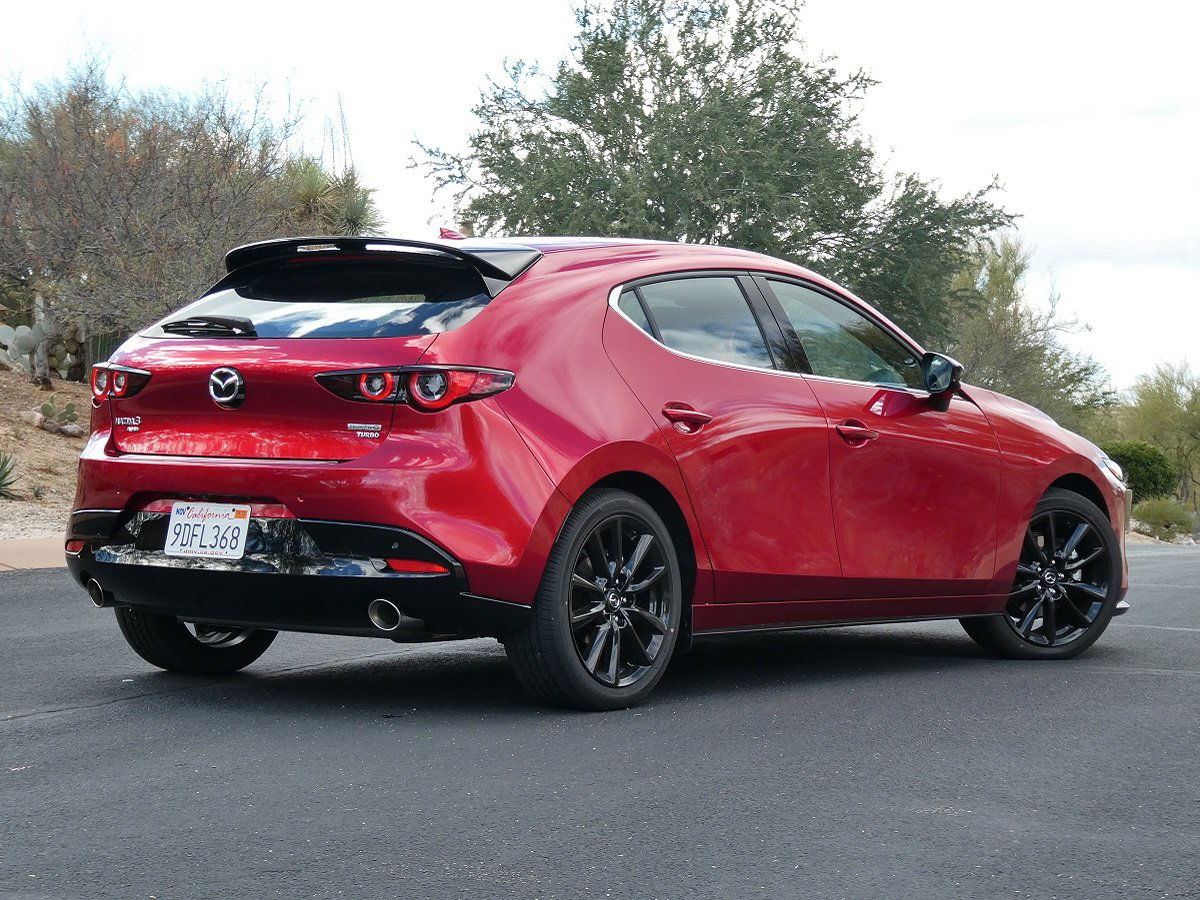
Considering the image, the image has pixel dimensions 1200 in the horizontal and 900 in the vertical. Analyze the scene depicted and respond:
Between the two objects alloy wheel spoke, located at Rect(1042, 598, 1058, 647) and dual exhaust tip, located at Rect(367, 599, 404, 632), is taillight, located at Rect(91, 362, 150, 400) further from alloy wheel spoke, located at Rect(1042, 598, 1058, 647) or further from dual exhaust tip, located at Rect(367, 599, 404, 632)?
alloy wheel spoke, located at Rect(1042, 598, 1058, 647)

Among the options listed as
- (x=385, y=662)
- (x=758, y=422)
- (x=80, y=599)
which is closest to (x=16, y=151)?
(x=80, y=599)

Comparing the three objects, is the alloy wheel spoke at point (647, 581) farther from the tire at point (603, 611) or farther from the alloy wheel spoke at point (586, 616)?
the alloy wheel spoke at point (586, 616)

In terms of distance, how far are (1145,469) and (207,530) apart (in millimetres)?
45452

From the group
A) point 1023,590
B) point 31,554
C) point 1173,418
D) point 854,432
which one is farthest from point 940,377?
point 1173,418

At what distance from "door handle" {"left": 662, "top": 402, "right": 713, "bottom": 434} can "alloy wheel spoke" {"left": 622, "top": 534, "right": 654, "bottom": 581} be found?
431 mm

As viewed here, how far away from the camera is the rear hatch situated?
5234mm

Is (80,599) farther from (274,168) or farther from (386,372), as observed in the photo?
(274,168)

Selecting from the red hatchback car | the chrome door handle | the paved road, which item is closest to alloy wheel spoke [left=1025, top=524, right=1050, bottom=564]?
the paved road

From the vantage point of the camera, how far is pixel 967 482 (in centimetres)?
707

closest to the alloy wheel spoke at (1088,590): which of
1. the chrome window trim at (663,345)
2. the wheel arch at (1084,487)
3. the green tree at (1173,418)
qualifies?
the wheel arch at (1084,487)

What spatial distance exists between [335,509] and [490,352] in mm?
715

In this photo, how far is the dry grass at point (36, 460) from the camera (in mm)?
14704

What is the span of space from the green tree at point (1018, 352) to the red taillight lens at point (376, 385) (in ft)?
138

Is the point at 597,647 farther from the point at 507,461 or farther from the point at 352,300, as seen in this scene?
the point at 352,300
